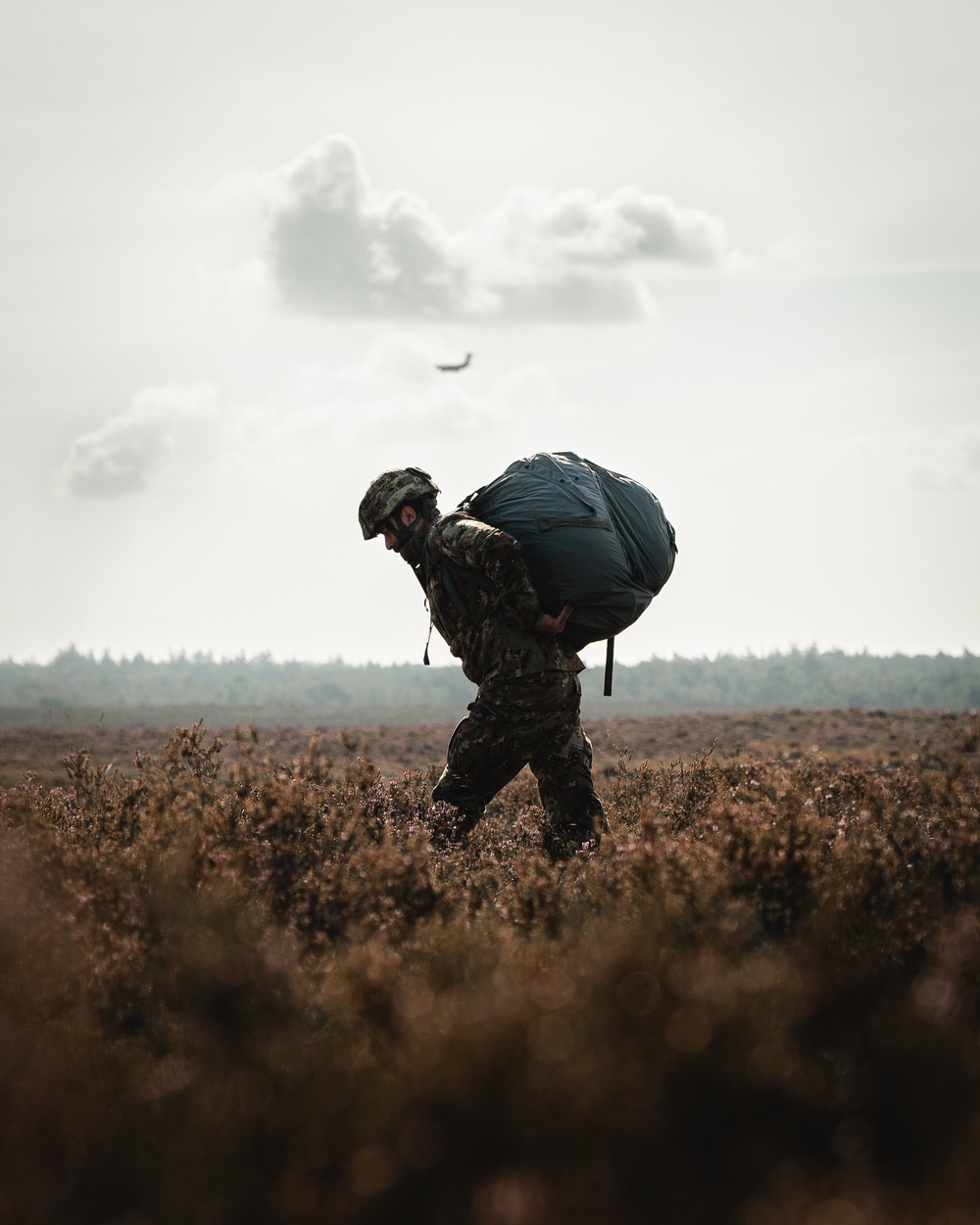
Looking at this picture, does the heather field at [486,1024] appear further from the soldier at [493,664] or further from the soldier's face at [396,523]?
the soldier's face at [396,523]

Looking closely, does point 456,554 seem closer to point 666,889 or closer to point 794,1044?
point 666,889

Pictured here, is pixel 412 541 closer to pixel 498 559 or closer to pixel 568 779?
pixel 498 559

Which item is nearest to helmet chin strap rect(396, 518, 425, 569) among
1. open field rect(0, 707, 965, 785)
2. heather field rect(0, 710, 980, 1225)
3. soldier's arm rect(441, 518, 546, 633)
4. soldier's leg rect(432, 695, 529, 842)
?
soldier's arm rect(441, 518, 546, 633)

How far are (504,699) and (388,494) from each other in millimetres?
1155

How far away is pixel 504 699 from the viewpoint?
17.3ft

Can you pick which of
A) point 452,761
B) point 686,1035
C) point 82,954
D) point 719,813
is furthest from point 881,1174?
point 452,761

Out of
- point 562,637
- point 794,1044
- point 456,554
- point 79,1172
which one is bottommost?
point 79,1172

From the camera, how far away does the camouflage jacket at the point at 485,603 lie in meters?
4.99

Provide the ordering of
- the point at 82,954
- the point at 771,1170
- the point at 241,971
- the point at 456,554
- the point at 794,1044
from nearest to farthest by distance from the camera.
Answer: the point at 771,1170 → the point at 794,1044 → the point at 241,971 → the point at 82,954 → the point at 456,554

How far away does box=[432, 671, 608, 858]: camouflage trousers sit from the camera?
17.4 feet

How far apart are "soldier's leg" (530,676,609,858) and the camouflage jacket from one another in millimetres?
270

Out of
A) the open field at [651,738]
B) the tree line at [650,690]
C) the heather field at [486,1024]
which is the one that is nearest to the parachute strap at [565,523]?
the heather field at [486,1024]

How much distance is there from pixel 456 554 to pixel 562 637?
26.8 inches

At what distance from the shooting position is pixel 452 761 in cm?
537
